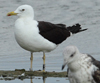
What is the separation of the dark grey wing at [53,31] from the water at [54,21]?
2.21 ft

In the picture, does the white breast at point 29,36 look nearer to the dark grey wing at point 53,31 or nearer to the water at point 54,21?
the dark grey wing at point 53,31

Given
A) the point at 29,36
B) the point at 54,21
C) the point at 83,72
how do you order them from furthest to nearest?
the point at 54,21 < the point at 29,36 < the point at 83,72

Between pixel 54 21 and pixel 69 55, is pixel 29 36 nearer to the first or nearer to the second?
pixel 69 55

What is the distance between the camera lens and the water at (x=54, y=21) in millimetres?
11240

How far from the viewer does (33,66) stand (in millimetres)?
10836

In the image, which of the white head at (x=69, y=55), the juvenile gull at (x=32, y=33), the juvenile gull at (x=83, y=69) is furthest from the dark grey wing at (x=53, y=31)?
the white head at (x=69, y=55)

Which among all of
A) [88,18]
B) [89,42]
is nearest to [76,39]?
[89,42]

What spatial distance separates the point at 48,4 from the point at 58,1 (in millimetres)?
680

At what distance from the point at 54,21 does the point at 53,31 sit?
20.7 ft

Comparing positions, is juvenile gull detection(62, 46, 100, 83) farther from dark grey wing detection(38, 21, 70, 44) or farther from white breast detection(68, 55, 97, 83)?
dark grey wing detection(38, 21, 70, 44)

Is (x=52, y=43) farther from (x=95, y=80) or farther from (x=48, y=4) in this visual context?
(x=48, y=4)

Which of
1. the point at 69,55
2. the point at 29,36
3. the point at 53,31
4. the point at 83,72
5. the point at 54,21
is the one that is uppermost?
the point at 54,21

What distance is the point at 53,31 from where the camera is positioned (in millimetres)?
10680

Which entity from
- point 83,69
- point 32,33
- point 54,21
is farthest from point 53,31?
point 54,21
